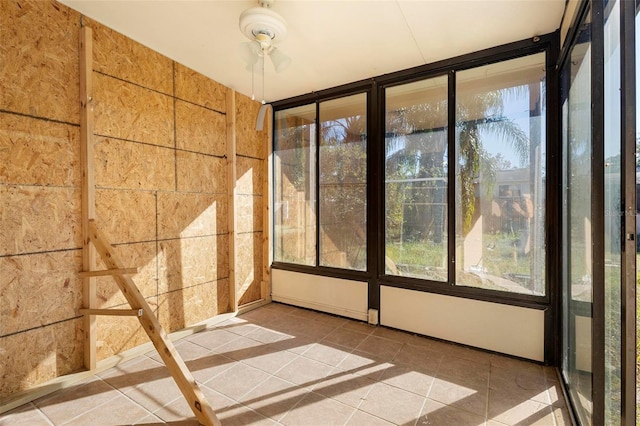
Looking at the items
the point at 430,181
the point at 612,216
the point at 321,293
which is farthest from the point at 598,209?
the point at 321,293

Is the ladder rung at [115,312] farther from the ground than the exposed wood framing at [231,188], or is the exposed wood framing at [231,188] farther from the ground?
the exposed wood framing at [231,188]

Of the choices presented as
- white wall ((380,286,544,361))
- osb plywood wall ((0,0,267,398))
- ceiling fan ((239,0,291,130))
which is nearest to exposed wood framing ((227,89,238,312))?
osb plywood wall ((0,0,267,398))

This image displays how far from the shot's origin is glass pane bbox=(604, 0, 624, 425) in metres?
1.26

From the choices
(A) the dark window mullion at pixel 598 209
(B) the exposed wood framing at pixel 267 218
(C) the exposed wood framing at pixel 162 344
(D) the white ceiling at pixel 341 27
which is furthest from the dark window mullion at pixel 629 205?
(B) the exposed wood framing at pixel 267 218

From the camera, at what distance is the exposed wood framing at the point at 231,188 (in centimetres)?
354

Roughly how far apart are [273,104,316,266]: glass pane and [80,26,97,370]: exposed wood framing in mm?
2222

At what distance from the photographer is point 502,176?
2668 mm

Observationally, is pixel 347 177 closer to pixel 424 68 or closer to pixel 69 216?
pixel 424 68

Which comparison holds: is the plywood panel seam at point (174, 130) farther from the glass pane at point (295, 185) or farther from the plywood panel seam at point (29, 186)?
the glass pane at point (295, 185)

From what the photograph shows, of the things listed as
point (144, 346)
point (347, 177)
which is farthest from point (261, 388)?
point (347, 177)

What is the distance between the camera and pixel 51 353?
2.17 meters

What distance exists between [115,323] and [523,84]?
416 cm

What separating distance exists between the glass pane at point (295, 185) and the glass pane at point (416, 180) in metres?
1.07

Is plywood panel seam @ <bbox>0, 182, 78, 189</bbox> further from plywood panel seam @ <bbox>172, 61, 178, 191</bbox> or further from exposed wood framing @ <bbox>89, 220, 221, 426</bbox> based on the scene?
plywood panel seam @ <bbox>172, 61, 178, 191</bbox>
